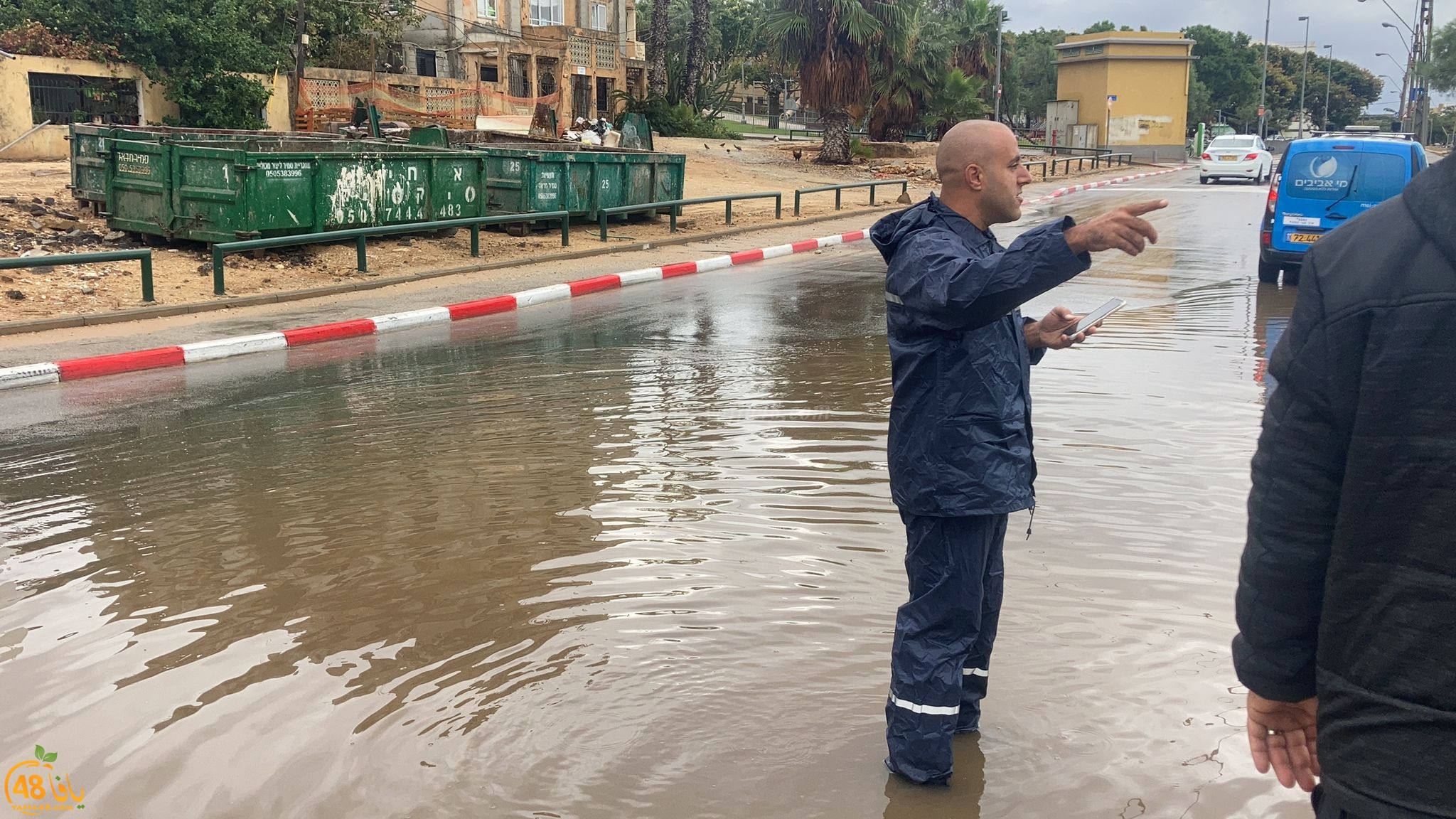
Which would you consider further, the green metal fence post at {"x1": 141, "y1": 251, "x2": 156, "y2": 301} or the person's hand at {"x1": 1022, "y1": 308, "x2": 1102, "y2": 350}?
the green metal fence post at {"x1": 141, "y1": 251, "x2": 156, "y2": 301}

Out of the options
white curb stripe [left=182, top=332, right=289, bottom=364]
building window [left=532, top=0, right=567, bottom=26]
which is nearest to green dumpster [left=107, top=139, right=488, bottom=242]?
white curb stripe [left=182, top=332, right=289, bottom=364]

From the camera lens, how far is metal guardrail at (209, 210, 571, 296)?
1372 centimetres

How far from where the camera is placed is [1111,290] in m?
15.0

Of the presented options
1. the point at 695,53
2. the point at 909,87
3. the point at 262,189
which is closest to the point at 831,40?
the point at 909,87

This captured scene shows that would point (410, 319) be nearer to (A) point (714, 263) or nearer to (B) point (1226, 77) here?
(A) point (714, 263)

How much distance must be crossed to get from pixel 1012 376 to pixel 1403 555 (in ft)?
5.06

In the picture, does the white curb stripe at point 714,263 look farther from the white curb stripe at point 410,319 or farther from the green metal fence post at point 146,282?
the green metal fence post at point 146,282

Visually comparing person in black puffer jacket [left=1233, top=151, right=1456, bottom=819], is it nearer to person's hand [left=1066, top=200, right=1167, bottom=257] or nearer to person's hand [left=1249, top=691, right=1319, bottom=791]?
person's hand [left=1249, top=691, right=1319, bottom=791]

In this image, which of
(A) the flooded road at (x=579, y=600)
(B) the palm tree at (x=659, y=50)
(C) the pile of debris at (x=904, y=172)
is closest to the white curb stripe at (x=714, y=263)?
(A) the flooded road at (x=579, y=600)

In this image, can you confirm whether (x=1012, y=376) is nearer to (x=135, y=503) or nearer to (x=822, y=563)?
(x=822, y=563)

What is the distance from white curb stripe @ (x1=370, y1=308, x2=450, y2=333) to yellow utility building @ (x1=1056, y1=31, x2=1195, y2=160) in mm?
52607

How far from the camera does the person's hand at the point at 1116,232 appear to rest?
281 centimetres

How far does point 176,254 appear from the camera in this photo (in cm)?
1588

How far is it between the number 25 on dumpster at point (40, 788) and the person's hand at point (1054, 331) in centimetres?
292
